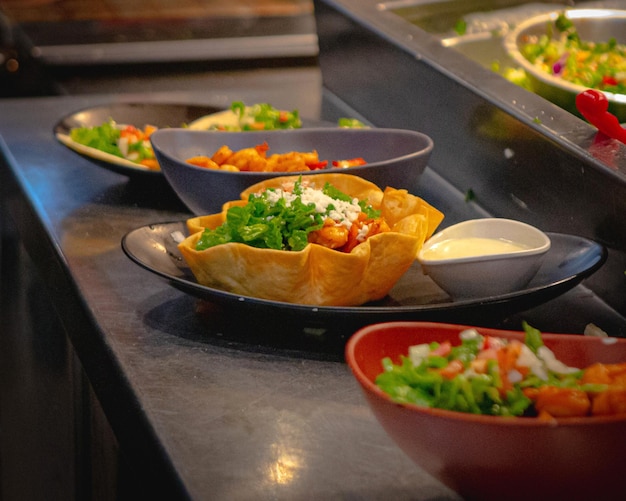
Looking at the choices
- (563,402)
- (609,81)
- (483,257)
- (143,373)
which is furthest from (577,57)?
(563,402)

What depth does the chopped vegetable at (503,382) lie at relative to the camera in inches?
36.4

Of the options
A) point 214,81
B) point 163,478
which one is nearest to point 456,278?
point 163,478

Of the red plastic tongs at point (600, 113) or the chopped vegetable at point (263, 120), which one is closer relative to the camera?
the red plastic tongs at point (600, 113)

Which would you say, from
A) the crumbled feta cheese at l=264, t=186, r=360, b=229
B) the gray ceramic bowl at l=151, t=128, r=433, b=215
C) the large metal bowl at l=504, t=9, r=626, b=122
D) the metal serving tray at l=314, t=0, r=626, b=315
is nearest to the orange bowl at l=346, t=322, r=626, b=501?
the crumbled feta cheese at l=264, t=186, r=360, b=229

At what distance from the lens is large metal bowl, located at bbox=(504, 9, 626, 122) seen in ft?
6.37

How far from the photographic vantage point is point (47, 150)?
2238 millimetres

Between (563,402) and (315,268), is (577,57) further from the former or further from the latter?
(563,402)

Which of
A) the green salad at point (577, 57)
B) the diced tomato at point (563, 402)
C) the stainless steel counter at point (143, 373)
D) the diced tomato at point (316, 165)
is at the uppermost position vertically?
the green salad at point (577, 57)

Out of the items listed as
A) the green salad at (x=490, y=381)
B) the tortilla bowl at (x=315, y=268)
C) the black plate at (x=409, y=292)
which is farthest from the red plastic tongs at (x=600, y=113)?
the green salad at (x=490, y=381)

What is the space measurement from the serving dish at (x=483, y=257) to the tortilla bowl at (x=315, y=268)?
4cm

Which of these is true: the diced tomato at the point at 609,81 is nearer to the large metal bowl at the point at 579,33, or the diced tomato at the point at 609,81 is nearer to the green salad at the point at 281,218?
the large metal bowl at the point at 579,33

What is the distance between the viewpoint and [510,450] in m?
0.90

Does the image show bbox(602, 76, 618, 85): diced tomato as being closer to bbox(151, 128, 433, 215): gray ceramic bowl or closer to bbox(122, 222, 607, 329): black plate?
bbox(151, 128, 433, 215): gray ceramic bowl

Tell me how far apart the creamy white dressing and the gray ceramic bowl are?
0.90 feet
